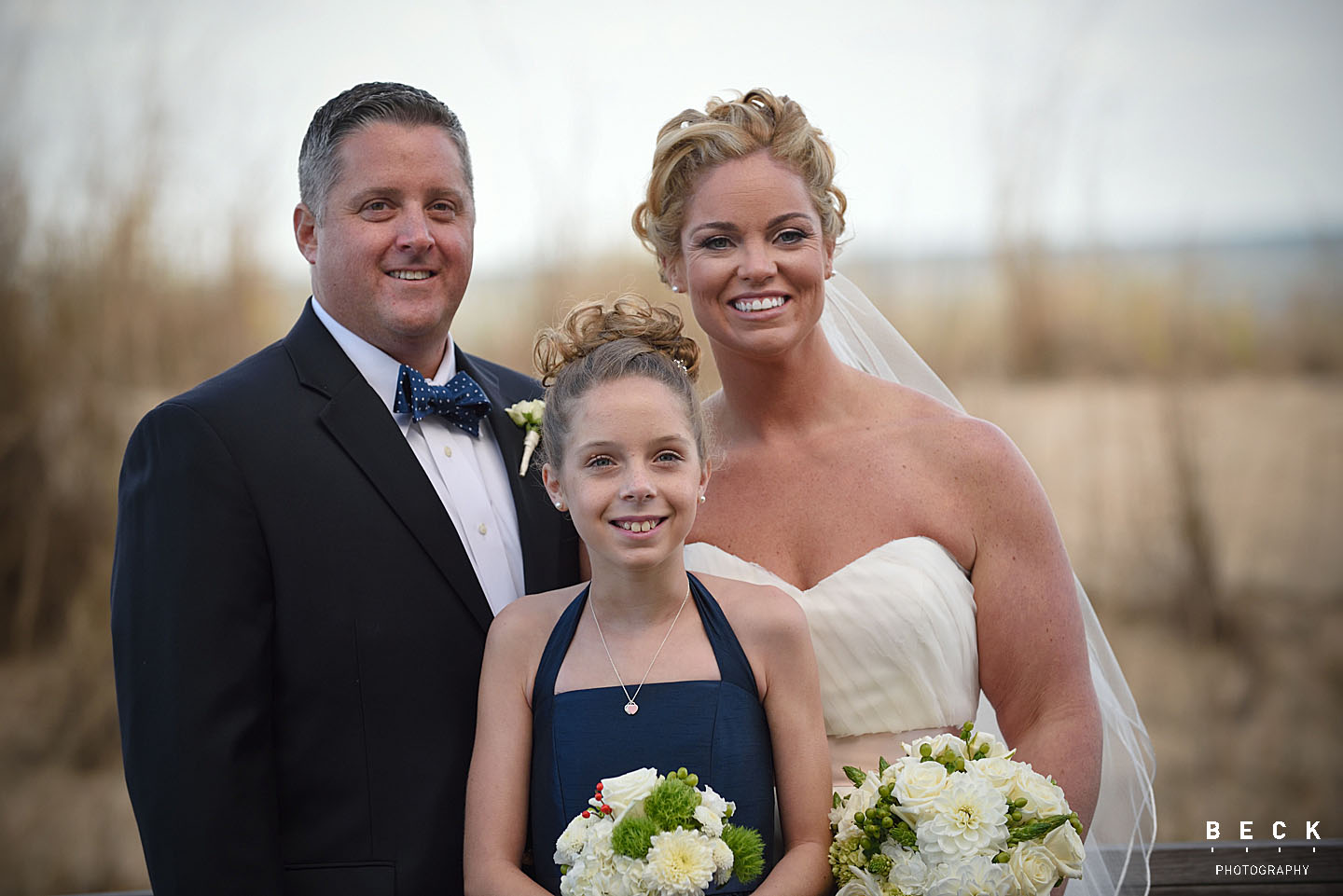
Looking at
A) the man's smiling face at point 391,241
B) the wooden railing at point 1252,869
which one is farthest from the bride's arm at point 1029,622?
the man's smiling face at point 391,241

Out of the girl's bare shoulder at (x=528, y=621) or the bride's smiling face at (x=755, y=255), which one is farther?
the bride's smiling face at (x=755, y=255)

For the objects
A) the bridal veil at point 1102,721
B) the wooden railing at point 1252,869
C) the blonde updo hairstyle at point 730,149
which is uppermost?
the blonde updo hairstyle at point 730,149

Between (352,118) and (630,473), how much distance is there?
45.8 inches

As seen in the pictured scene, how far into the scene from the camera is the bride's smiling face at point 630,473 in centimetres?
259

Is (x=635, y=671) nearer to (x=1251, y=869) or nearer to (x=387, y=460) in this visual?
(x=387, y=460)

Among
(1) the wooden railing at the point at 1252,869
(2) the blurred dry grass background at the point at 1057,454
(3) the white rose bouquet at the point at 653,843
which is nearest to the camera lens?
(3) the white rose bouquet at the point at 653,843

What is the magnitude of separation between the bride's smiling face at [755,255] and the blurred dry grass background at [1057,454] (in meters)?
3.33

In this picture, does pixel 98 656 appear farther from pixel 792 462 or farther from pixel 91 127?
pixel 792 462

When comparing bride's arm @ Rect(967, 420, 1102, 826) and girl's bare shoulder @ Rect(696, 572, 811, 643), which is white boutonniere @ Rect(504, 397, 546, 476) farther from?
bride's arm @ Rect(967, 420, 1102, 826)

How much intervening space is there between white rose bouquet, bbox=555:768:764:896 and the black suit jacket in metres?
0.58

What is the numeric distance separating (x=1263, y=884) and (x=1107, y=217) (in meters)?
4.55

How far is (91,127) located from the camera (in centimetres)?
656

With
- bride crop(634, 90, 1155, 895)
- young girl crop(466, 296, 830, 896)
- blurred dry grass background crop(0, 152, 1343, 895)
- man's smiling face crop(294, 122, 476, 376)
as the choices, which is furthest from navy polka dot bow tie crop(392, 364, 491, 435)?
blurred dry grass background crop(0, 152, 1343, 895)

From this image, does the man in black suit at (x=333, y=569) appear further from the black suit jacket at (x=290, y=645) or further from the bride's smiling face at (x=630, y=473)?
the bride's smiling face at (x=630, y=473)
